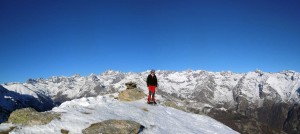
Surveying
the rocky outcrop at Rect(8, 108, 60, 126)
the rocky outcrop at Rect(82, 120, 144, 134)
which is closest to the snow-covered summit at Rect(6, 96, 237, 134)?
the rocky outcrop at Rect(8, 108, 60, 126)

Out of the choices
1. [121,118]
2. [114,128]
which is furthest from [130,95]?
[114,128]

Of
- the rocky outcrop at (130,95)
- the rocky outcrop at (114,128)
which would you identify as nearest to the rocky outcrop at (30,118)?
the rocky outcrop at (114,128)

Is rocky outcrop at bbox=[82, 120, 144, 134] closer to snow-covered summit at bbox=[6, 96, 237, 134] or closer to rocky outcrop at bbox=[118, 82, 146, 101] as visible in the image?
snow-covered summit at bbox=[6, 96, 237, 134]

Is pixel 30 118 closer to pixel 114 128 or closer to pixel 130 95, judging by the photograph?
pixel 114 128

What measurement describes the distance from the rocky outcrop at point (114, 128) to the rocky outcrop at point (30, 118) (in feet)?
10.6

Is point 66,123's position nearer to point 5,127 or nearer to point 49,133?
point 49,133

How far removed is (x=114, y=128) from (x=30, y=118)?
6940 mm

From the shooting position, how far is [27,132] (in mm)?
23906

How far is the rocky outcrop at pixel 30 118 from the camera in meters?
25.5

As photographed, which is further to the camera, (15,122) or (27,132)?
(15,122)

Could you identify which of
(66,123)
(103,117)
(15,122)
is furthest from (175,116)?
(15,122)

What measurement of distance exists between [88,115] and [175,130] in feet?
31.1

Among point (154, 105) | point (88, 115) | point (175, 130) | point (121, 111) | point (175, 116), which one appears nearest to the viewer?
point (88, 115)

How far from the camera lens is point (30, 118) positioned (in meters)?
25.9
